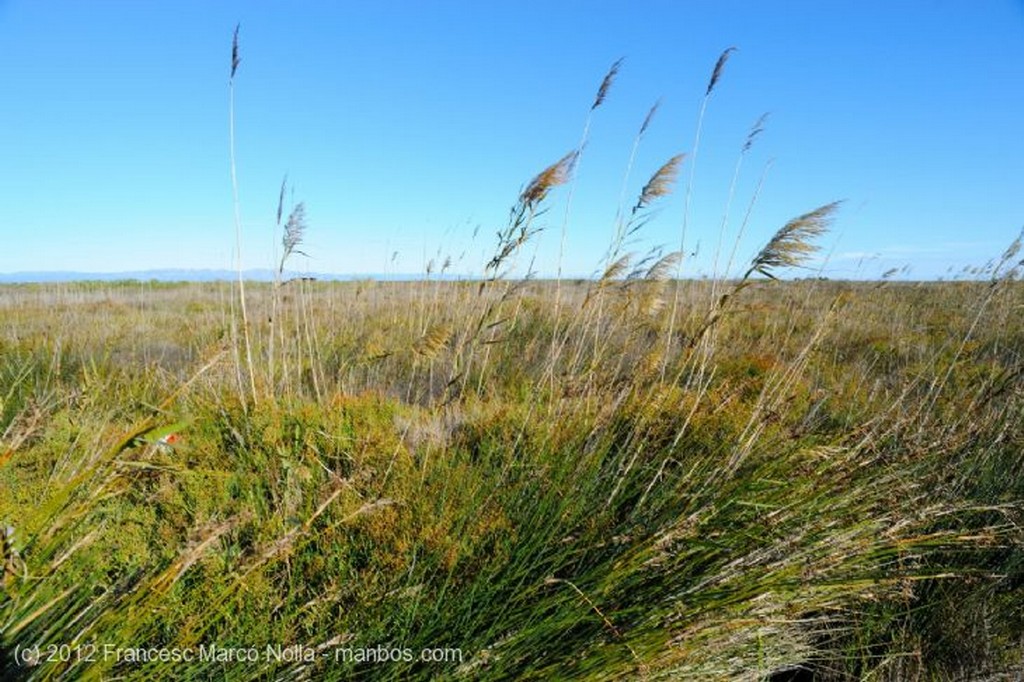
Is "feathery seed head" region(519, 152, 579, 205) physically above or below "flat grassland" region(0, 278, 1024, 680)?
above

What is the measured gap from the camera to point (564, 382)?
262 cm

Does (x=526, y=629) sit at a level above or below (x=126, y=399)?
below

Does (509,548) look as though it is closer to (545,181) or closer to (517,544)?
(517,544)

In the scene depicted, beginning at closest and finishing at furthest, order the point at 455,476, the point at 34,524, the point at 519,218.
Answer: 1. the point at 34,524
2. the point at 455,476
3. the point at 519,218

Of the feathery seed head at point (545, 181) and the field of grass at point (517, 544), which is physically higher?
the feathery seed head at point (545, 181)

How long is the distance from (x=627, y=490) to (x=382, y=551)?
1.01m

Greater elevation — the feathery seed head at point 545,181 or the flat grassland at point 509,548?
the feathery seed head at point 545,181

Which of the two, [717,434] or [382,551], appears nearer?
[382,551]

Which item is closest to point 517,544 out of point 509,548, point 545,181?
point 509,548

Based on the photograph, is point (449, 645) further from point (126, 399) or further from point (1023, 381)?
point (1023, 381)

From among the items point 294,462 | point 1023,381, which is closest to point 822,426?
point 1023,381

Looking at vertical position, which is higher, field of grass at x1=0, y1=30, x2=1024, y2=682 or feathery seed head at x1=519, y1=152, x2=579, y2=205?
feathery seed head at x1=519, y1=152, x2=579, y2=205

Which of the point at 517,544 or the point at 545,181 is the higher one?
the point at 545,181

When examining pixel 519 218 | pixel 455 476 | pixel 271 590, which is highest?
pixel 519 218
